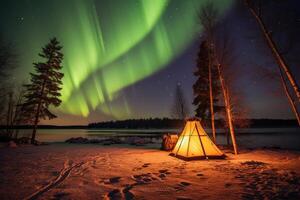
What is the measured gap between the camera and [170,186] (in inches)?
240

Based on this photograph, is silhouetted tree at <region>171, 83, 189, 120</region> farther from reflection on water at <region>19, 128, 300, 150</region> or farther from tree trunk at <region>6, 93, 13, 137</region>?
tree trunk at <region>6, 93, 13, 137</region>

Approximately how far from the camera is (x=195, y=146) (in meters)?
11.9

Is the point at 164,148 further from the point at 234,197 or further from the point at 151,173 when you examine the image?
the point at 234,197

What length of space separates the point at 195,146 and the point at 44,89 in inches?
696

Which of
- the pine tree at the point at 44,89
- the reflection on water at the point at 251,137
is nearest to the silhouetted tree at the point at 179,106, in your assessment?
the reflection on water at the point at 251,137

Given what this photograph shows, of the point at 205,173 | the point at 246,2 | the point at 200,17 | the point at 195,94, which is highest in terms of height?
the point at 200,17

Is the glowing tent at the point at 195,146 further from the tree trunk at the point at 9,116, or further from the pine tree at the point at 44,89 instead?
the tree trunk at the point at 9,116

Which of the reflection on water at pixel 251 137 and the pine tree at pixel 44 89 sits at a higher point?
the pine tree at pixel 44 89

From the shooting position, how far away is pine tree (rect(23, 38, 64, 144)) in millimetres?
22516

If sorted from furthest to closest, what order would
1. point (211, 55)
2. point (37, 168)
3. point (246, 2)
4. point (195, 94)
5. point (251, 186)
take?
point (195, 94)
point (211, 55)
point (246, 2)
point (37, 168)
point (251, 186)

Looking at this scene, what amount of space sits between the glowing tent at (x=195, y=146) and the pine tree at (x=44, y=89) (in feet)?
52.3

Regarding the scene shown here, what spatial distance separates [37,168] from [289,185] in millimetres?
8618

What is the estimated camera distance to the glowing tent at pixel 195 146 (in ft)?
37.7

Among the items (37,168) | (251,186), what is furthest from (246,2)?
(37,168)
